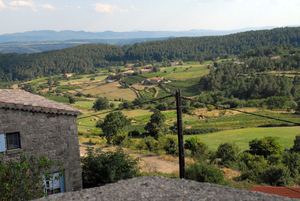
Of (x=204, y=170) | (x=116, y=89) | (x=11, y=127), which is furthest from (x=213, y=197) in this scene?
(x=116, y=89)

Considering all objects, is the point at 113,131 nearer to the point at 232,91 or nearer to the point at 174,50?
the point at 232,91

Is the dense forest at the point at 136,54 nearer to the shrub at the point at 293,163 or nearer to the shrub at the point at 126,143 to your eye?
the shrub at the point at 126,143

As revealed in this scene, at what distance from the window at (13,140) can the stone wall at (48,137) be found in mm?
135

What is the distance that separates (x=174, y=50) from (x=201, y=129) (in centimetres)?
12831

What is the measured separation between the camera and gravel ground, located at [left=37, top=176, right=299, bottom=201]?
6422 millimetres

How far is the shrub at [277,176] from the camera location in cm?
1266

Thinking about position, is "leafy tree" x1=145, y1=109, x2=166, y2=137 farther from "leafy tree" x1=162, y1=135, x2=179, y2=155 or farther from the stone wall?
the stone wall

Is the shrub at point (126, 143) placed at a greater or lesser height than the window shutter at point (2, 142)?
lesser

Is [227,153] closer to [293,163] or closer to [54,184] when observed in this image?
[293,163]

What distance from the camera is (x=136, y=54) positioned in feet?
547

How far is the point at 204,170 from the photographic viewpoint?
11477 mm

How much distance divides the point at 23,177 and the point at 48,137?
159 centimetres

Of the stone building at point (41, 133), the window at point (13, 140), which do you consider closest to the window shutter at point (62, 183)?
the stone building at point (41, 133)

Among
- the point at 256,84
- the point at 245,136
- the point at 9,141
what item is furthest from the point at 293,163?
the point at 256,84
